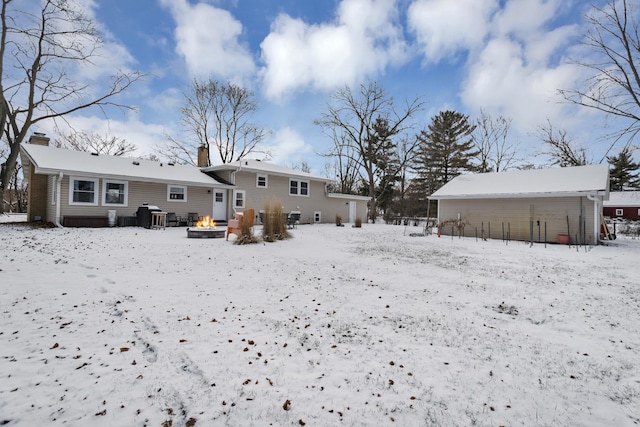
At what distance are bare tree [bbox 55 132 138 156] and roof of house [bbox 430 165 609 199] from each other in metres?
31.4

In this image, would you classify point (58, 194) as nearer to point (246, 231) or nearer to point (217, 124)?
point (246, 231)

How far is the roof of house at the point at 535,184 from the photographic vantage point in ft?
44.3

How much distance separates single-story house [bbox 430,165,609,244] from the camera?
13.2 meters

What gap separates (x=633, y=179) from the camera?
1452 inches

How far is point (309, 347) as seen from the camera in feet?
10.2

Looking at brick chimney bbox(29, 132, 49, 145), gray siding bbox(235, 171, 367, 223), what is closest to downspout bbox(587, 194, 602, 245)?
gray siding bbox(235, 171, 367, 223)

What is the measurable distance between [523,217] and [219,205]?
668 inches

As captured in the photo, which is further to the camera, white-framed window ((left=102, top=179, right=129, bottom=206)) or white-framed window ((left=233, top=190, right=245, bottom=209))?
white-framed window ((left=233, top=190, right=245, bottom=209))

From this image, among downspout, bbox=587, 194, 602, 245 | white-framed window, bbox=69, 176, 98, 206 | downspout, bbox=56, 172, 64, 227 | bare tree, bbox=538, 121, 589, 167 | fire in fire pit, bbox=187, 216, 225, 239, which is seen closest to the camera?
fire in fire pit, bbox=187, 216, 225, 239

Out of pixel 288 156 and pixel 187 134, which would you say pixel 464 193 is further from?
pixel 288 156

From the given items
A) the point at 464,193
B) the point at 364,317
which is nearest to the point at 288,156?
the point at 464,193

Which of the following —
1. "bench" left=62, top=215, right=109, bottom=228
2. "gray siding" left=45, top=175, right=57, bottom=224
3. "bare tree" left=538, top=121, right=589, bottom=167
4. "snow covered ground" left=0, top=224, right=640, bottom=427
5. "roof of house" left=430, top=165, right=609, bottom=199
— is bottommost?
"snow covered ground" left=0, top=224, right=640, bottom=427

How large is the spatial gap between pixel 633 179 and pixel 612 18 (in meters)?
34.4

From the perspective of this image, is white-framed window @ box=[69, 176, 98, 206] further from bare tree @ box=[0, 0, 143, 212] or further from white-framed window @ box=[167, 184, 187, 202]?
bare tree @ box=[0, 0, 143, 212]
